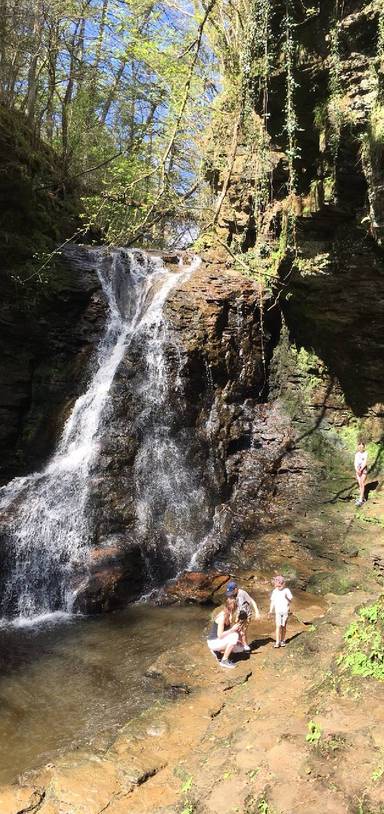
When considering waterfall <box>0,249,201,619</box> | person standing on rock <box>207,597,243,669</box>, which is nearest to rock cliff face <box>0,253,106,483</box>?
waterfall <box>0,249,201,619</box>

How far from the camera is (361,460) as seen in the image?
35.7ft

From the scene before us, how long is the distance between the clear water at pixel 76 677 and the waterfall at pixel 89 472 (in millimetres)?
871

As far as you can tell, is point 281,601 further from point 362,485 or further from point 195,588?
point 362,485

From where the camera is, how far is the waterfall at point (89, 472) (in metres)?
9.17

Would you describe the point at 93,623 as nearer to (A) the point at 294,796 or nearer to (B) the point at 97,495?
(B) the point at 97,495

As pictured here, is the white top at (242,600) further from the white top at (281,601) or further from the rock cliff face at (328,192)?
the rock cliff face at (328,192)

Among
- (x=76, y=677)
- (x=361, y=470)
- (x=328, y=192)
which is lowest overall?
(x=76, y=677)

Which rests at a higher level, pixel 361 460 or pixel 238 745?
pixel 361 460

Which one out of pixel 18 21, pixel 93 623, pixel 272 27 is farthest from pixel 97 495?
pixel 18 21

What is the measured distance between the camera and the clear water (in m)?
5.51

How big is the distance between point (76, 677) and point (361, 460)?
7.05 m

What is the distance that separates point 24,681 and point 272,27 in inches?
394

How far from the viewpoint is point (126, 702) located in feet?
20.2

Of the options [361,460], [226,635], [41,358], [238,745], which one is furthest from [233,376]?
[238,745]
